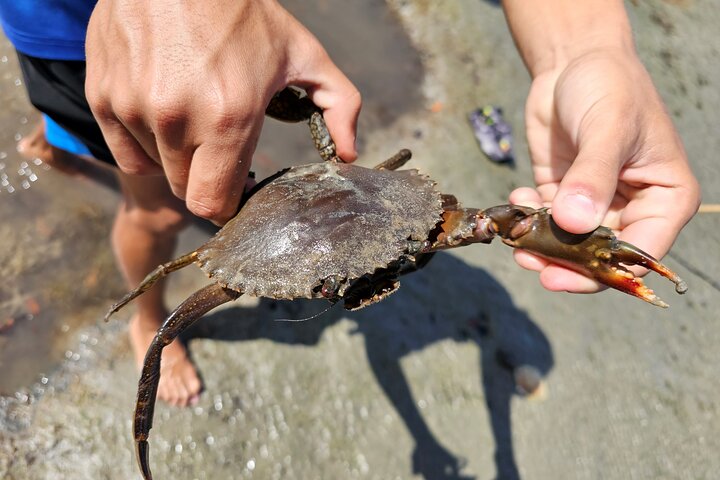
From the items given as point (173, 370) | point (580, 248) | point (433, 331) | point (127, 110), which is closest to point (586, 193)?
point (580, 248)

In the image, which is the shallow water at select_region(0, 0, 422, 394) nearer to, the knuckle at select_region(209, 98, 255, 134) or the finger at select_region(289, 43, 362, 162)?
the finger at select_region(289, 43, 362, 162)

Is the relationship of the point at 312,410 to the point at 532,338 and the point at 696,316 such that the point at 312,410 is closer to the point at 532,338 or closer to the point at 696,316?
the point at 532,338

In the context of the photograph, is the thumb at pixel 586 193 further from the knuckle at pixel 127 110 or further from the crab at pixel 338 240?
the knuckle at pixel 127 110

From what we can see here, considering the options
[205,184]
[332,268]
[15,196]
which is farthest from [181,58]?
[15,196]

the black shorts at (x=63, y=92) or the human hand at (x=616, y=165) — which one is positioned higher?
the human hand at (x=616, y=165)

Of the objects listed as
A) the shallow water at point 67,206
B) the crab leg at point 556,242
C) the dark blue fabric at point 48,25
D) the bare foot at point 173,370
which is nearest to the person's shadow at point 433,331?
the bare foot at point 173,370

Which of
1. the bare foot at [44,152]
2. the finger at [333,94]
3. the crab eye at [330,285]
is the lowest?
the bare foot at [44,152]
